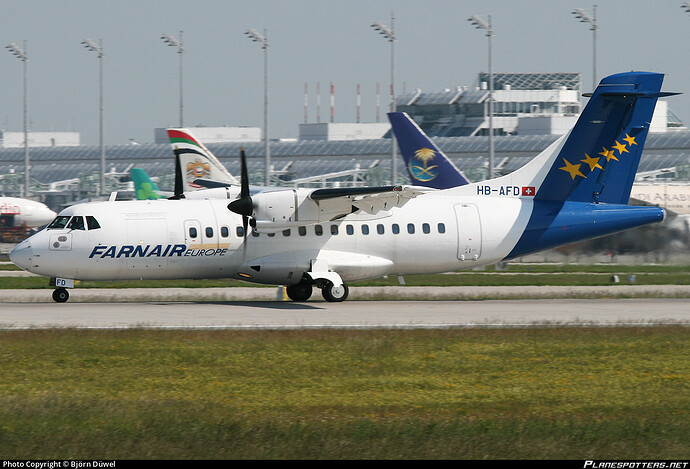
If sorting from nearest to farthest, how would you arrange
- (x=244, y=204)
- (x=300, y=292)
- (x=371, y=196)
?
(x=244, y=204) → (x=371, y=196) → (x=300, y=292)

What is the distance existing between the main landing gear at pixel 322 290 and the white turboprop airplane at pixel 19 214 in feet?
118

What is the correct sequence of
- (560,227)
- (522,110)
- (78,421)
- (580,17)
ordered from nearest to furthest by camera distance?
(78,421) → (560,227) → (580,17) → (522,110)

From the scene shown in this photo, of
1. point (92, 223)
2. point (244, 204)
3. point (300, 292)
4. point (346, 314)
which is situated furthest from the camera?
point (300, 292)

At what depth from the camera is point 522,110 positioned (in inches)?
5458

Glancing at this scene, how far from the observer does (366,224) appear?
93.0 ft

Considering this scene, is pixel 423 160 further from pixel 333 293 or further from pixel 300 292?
pixel 333 293

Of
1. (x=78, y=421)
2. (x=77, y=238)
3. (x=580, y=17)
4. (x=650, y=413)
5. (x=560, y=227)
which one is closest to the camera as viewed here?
(x=78, y=421)

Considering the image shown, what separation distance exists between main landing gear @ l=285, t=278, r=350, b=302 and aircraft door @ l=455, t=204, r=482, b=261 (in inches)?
158

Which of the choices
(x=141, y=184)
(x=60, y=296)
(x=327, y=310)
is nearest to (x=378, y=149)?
(x=141, y=184)

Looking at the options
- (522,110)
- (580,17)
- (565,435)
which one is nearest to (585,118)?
(565,435)

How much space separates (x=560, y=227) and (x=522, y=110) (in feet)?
371

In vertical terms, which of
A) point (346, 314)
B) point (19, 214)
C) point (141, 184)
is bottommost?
point (346, 314)

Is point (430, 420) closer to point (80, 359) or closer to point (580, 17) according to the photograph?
point (80, 359)

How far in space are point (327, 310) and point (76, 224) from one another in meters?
7.92
